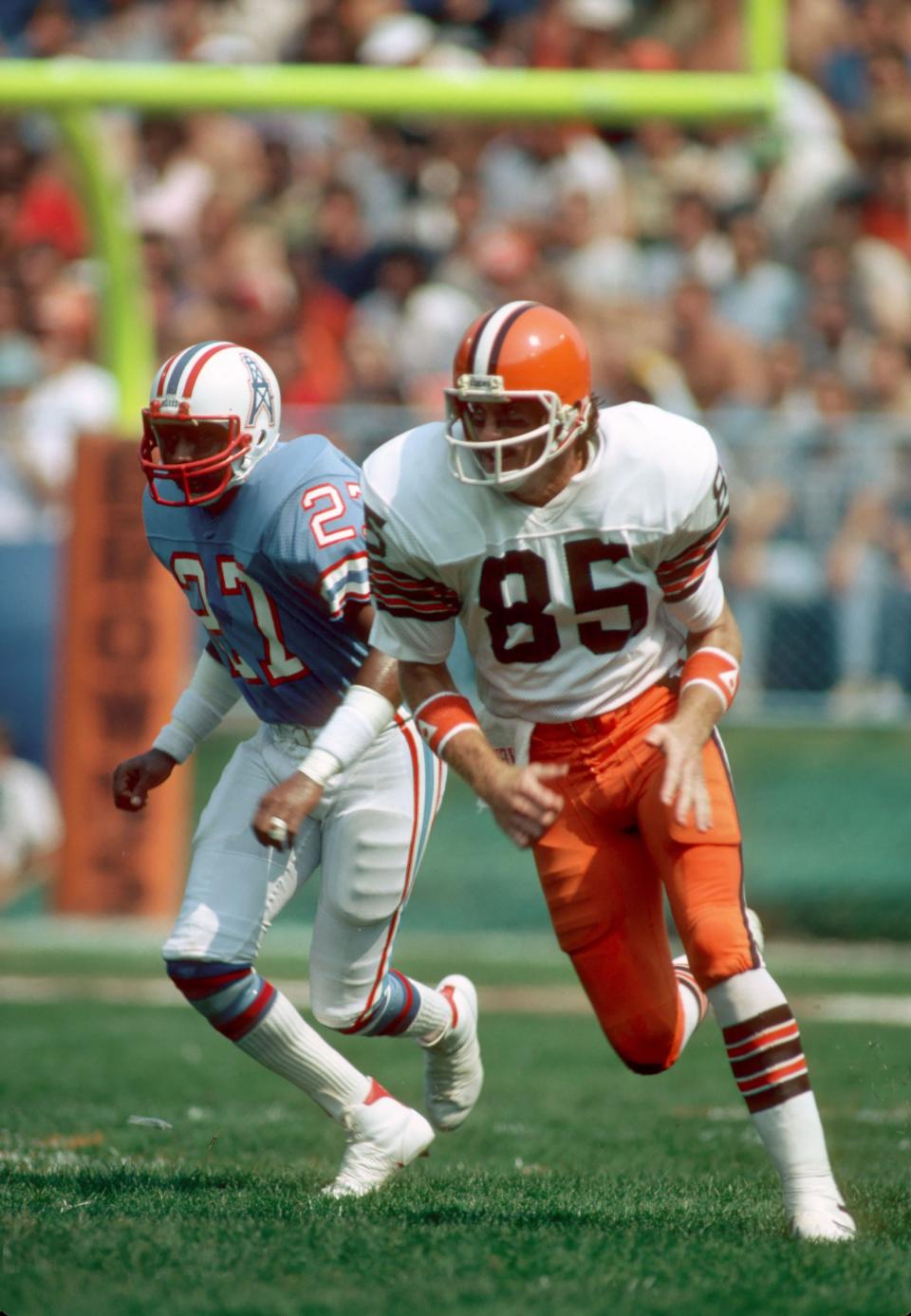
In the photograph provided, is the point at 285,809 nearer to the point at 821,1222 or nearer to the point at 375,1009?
the point at 375,1009

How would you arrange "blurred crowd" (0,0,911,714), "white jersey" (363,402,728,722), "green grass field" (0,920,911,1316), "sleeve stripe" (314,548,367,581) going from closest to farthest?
"green grass field" (0,920,911,1316)
"white jersey" (363,402,728,722)
"sleeve stripe" (314,548,367,581)
"blurred crowd" (0,0,911,714)

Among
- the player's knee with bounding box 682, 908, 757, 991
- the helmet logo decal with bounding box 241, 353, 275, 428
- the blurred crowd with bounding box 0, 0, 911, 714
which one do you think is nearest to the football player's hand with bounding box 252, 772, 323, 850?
the player's knee with bounding box 682, 908, 757, 991

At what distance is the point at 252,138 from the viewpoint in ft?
39.6

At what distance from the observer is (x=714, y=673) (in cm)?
394

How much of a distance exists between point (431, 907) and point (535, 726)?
6010 mm

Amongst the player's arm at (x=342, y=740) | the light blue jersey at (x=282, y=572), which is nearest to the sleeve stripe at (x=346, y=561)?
the light blue jersey at (x=282, y=572)

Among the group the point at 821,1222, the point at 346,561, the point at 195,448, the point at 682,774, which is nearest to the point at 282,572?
the point at 346,561

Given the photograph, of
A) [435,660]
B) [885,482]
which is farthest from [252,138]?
[435,660]

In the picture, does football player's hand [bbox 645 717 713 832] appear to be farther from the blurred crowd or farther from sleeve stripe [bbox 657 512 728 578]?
the blurred crowd

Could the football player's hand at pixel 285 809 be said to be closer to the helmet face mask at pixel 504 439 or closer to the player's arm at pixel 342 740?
the player's arm at pixel 342 740

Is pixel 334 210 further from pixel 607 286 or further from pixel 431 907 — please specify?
pixel 431 907

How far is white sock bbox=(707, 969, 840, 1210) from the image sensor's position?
3.58 metres

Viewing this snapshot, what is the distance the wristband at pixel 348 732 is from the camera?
4027mm

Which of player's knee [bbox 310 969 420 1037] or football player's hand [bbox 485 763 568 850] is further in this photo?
player's knee [bbox 310 969 420 1037]
